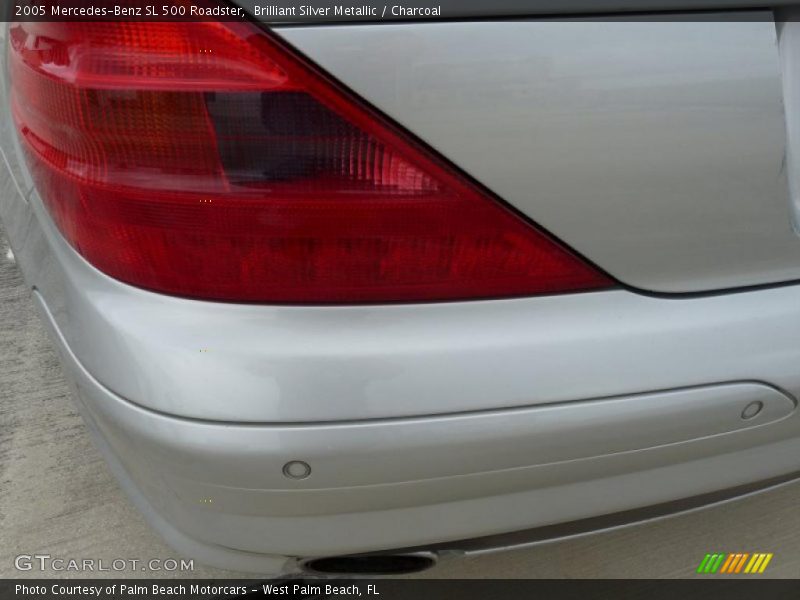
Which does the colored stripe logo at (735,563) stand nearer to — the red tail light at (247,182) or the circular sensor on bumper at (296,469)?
the red tail light at (247,182)

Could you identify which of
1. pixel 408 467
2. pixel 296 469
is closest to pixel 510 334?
pixel 408 467

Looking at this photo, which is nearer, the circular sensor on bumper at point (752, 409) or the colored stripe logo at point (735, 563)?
the circular sensor on bumper at point (752, 409)

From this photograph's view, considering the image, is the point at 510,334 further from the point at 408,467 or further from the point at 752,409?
the point at 752,409

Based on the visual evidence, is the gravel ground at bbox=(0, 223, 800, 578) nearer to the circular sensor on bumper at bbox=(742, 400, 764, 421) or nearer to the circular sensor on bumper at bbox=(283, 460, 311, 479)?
the circular sensor on bumper at bbox=(742, 400, 764, 421)

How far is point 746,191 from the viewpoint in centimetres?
104

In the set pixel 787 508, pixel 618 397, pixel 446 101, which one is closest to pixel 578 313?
pixel 618 397

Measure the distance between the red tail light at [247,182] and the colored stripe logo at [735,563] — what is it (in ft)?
3.92

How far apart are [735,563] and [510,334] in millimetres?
1261

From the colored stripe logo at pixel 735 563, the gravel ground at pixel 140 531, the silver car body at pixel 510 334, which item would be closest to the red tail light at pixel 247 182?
the silver car body at pixel 510 334

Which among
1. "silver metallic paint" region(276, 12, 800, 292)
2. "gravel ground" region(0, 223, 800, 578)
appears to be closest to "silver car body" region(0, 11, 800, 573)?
"silver metallic paint" region(276, 12, 800, 292)

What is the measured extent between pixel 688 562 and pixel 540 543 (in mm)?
741

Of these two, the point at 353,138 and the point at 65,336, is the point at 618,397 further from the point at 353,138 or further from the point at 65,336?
the point at 65,336

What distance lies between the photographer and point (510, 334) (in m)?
1.02

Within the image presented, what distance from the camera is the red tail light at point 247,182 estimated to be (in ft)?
2.88
